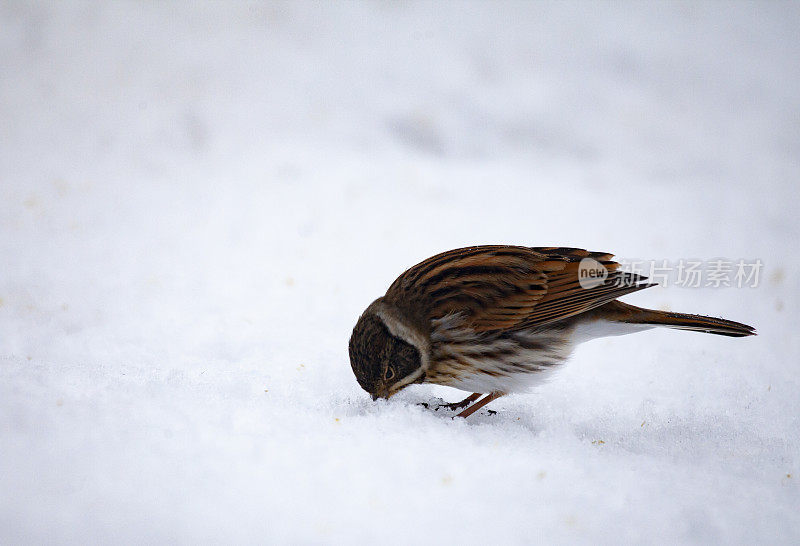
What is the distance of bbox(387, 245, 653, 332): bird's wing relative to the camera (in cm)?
302

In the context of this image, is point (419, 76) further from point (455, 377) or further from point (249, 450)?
point (249, 450)

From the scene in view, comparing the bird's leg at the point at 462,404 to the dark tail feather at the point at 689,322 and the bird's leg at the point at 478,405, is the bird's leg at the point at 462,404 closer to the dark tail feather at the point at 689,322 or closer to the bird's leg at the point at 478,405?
the bird's leg at the point at 478,405

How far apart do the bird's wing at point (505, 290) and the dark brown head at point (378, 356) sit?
0.21 metres

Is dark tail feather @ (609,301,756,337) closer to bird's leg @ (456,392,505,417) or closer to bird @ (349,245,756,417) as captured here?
bird @ (349,245,756,417)

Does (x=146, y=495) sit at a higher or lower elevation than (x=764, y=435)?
lower

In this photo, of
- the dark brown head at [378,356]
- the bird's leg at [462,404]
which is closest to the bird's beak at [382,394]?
the dark brown head at [378,356]

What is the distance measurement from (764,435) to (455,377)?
1434 mm

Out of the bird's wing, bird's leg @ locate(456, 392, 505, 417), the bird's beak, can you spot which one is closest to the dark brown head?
the bird's beak

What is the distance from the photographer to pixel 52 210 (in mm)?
5125

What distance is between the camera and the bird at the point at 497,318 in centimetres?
300

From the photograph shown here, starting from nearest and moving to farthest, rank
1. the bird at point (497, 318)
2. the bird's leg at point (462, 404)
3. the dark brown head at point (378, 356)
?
the dark brown head at point (378, 356)
the bird at point (497, 318)
the bird's leg at point (462, 404)

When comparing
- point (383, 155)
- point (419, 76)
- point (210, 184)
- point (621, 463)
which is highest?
point (419, 76)

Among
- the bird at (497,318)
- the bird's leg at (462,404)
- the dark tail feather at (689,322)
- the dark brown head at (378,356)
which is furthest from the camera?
the bird's leg at (462,404)

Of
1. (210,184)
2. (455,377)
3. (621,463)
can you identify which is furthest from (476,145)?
(621,463)
